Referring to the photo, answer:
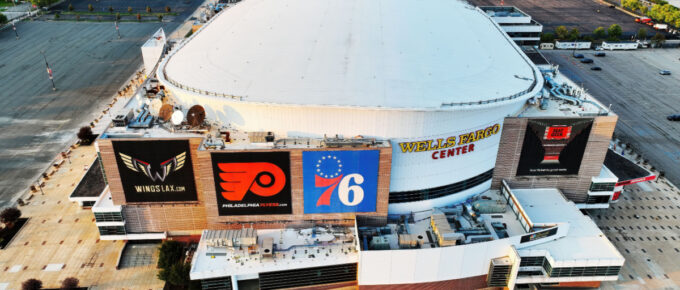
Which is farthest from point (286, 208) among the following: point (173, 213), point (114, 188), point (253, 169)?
point (114, 188)

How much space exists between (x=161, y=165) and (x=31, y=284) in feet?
52.1

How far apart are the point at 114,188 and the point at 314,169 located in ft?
63.9

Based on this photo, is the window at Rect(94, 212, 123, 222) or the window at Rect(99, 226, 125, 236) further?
the window at Rect(99, 226, 125, 236)

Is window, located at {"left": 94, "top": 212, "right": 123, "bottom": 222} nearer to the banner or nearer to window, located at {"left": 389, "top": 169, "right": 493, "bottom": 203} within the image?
window, located at {"left": 389, "top": 169, "right": 493, "bottom": 203}

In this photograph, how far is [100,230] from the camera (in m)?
46.0

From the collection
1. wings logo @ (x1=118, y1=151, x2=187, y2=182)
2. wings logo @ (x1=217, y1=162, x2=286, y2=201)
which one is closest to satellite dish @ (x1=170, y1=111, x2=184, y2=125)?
wings logo @ (x1=118, y1=151, x2=187, y2=182)

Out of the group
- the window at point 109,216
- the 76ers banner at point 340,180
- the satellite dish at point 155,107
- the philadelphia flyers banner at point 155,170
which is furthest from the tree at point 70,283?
the 76ers banner at point 340,180

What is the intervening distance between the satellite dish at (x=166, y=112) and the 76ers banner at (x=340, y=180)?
15.3 meters

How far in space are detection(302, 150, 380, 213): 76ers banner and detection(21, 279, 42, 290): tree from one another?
84.1 ft

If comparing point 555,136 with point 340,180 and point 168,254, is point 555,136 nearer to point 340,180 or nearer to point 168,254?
point 340,180

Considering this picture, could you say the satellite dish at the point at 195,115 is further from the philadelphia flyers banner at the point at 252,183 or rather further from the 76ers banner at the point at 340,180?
the 76ers banner at the point at 340,180

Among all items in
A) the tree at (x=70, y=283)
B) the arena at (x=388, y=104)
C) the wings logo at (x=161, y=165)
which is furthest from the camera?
the arena at (x=388, y=104)

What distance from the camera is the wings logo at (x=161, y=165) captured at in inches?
1658

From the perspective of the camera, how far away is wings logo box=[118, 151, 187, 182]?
138 ft
